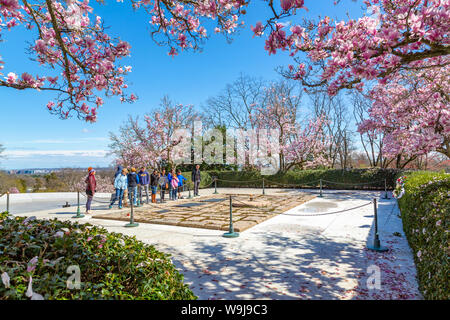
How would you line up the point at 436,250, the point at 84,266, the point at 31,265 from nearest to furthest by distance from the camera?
the point at 31,265, the point at 84,266, the point at 436,250

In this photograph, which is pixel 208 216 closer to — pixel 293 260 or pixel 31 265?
pixel 293 260

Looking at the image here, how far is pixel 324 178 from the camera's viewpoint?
66.8 ft

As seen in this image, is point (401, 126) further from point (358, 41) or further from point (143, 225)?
point (143, 225)

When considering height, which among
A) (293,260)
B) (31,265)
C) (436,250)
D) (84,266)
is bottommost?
(293,260)

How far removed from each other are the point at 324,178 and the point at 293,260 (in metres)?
16.7

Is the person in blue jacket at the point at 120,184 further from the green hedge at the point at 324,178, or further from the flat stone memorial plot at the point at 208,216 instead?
the green hedge at the point at 324,178

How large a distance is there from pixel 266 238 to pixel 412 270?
2965 millimetres

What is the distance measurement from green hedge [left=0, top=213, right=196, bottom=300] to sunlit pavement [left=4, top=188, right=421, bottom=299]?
1.67 m

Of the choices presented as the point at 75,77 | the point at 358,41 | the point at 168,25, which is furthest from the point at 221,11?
the point at 75,77

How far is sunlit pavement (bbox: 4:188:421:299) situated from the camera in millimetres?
3736

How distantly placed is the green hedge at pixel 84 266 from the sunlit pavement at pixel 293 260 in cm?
167

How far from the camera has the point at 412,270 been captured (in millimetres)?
4367

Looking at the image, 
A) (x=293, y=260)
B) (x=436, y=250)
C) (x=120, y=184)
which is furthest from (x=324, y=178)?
(x=436, y=250)

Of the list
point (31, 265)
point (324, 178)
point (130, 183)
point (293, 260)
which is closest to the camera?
point (31, 265)
